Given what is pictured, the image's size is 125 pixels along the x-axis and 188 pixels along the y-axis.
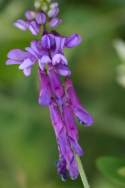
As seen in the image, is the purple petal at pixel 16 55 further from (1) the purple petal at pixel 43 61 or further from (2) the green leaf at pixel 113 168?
(2) the green leaf at pixel 113 168

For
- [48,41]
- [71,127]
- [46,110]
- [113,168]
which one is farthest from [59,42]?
[46,110]

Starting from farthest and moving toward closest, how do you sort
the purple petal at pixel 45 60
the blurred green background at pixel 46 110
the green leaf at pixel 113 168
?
the blurred green background at pixel 46 110 → the green leaf at pixel 113 168 → the purple petal at pixel 45 60

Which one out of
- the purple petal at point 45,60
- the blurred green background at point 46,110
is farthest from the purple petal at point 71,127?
the blurred green background at point 46,110

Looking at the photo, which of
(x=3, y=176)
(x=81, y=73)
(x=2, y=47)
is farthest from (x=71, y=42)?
(x=81, y=73)

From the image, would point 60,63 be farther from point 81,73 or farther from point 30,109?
point 81,73

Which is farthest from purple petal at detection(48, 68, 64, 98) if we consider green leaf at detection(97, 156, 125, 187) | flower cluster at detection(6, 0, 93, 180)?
green leaf at detection(97, 156, 125, 187)
